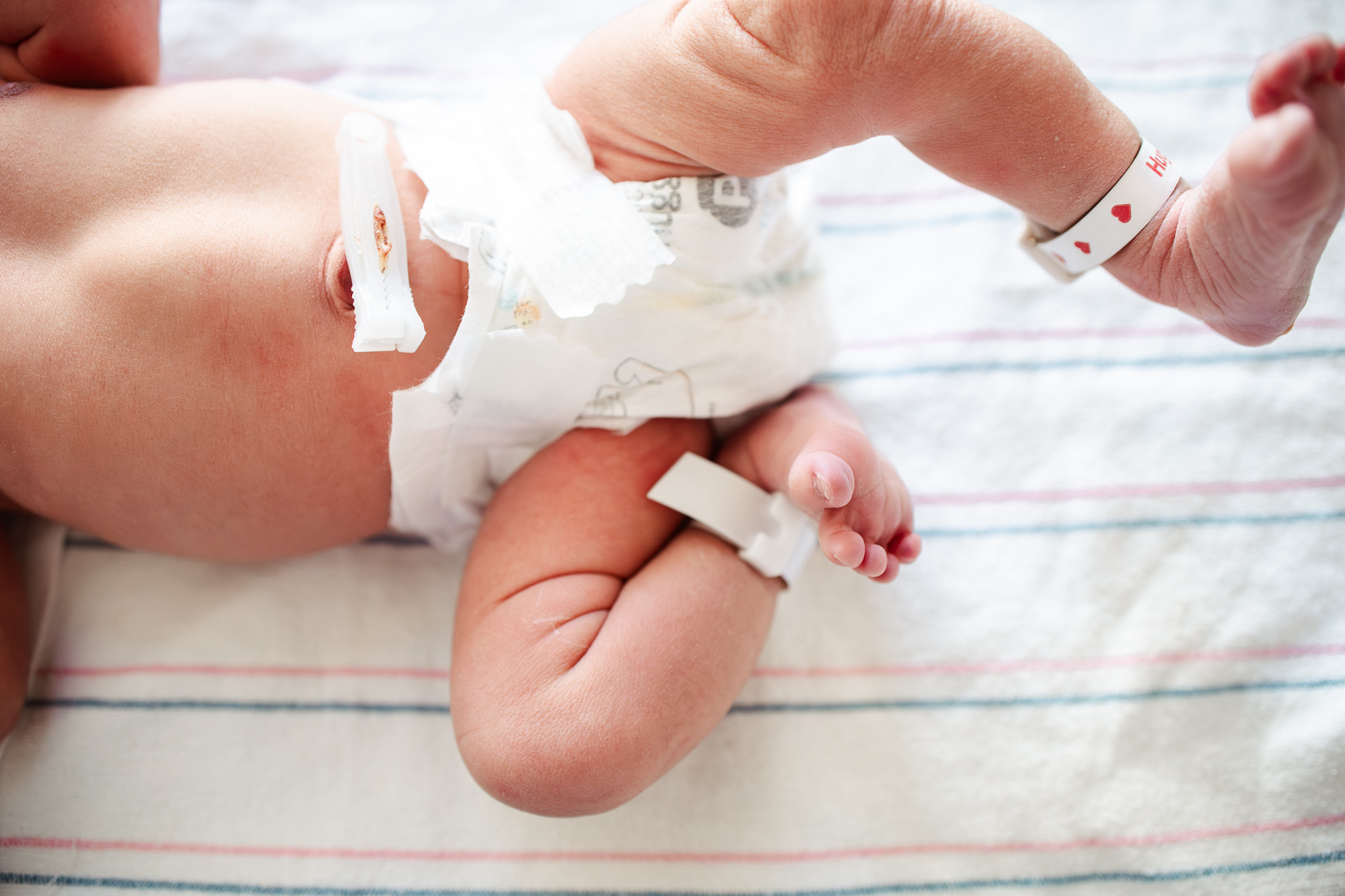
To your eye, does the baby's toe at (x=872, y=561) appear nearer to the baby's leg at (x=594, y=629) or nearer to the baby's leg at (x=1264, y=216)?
the baby's leg at (x=594, y=629)

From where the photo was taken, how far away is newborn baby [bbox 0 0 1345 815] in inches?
28.7

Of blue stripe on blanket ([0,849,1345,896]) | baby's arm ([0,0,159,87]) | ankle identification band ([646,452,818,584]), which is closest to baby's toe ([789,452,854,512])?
ankle identification band ([646,452,818,584])

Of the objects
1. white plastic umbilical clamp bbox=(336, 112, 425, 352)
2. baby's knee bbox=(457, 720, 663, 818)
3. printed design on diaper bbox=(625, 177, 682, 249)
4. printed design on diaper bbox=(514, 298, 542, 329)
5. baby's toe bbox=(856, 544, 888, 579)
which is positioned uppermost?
printed design on diaper bbox=(625, 177, 682, 249)

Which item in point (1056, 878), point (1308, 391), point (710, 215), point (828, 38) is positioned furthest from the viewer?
point (1308, 391)

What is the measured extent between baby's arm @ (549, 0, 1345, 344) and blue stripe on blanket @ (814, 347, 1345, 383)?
23 centimetres

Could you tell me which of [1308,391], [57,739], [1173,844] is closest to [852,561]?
[1173,844]

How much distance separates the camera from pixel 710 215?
0.81 meters

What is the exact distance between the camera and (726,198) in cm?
81

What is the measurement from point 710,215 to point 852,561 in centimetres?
37

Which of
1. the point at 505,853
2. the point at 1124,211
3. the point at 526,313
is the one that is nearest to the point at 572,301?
the point at 526,313

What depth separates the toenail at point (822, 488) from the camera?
0.71 m

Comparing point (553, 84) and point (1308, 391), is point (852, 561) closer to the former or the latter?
point (553, 84)

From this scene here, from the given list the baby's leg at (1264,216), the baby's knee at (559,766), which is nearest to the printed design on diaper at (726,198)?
the baby's leg at (1264,216)

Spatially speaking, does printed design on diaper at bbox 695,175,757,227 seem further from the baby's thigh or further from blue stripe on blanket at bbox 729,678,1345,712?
blue stripe on blanket at bbox 729,678,1345,712
